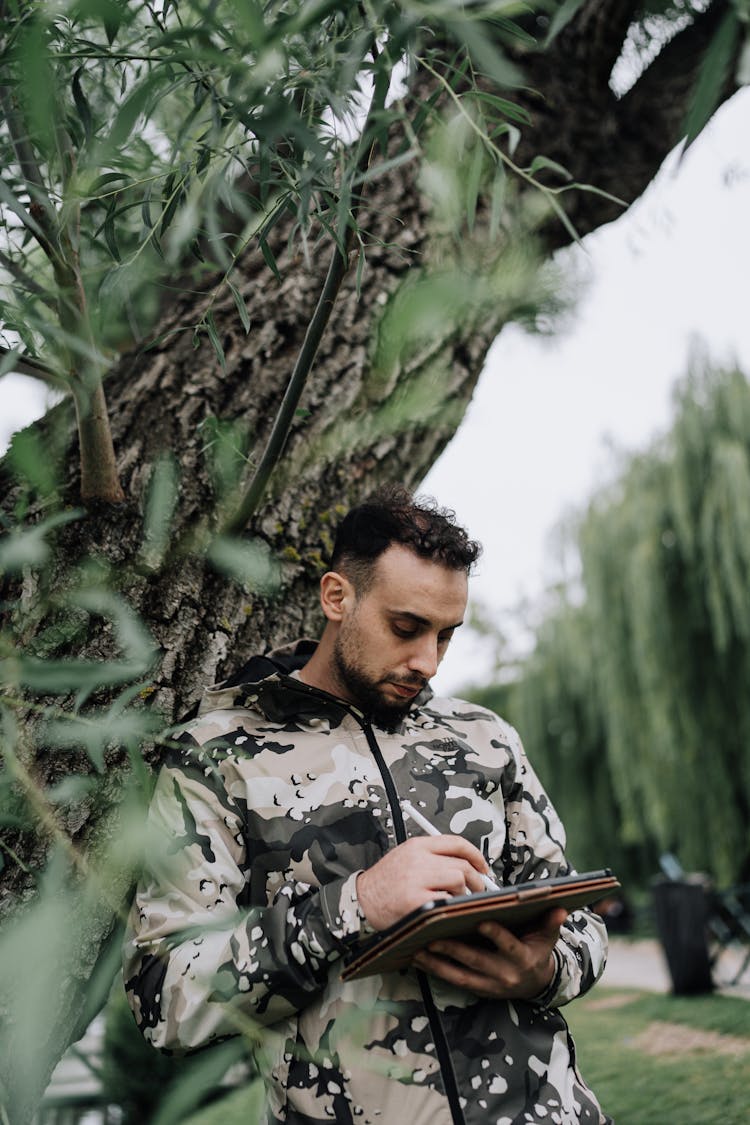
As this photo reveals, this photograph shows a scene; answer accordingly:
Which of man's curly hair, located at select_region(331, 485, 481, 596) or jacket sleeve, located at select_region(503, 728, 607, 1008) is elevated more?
man's curly hair, located at select_region(331, 485, 481, 596)

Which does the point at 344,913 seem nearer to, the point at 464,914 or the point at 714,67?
the point at 464,914

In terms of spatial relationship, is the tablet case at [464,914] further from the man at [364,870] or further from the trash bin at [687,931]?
the trash bin at [687,931]

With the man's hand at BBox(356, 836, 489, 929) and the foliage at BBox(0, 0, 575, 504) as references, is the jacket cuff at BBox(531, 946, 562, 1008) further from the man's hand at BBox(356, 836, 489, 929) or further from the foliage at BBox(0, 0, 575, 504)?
the foliage at BBox(0, 0, 575, 504)

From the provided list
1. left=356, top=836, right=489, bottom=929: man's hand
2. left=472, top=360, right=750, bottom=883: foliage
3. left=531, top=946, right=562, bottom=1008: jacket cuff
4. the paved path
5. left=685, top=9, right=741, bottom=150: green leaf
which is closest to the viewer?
left=685, top=9, right=741, bottom=150: green leaf

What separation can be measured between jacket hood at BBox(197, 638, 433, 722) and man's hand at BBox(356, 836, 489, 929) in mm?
332

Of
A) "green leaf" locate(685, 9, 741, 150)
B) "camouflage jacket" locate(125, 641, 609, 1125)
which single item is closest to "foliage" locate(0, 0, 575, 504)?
"green leaf" locate(685, 9, 741, 150)

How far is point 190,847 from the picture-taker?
1227 millimetres

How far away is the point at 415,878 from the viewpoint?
3.64ft

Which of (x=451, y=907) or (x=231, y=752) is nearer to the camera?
(x=451, y=907)

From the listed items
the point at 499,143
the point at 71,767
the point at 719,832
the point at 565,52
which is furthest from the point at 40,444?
the point at 719,832

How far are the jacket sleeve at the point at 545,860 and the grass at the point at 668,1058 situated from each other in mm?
1753

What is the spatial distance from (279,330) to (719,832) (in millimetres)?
7238

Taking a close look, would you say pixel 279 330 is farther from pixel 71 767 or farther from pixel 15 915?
pixel 15 915

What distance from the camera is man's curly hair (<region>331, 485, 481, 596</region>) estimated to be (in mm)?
1464
